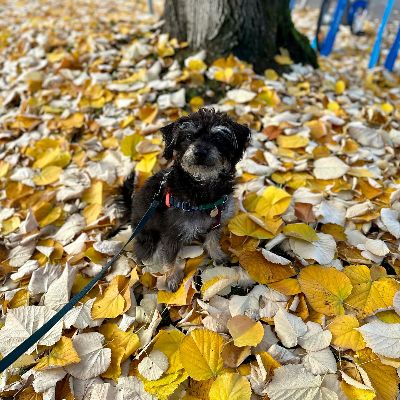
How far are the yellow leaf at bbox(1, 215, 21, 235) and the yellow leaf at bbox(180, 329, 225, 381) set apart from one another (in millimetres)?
2380

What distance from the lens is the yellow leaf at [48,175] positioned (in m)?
4.63

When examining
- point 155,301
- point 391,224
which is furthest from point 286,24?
point 155,301

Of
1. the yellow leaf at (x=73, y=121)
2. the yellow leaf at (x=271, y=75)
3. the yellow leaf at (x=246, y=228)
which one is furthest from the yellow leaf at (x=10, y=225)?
the yellow leaf at (x=271, y=75)

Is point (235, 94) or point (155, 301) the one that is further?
point (235, 94)

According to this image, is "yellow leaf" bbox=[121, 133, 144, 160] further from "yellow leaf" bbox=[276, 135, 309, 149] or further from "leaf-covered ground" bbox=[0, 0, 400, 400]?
"yellow leaf" bbox=[276, 135, 309, 149]

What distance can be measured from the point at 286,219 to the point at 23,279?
259cm

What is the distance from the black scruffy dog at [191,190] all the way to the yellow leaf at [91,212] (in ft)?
2.06

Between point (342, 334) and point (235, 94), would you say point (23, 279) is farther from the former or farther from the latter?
point (235, 94)

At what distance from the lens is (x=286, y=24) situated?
6535 mm

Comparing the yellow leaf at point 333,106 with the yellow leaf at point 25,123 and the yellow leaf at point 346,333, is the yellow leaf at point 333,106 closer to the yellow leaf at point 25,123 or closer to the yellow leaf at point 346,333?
the yellow leaf at point 346,333

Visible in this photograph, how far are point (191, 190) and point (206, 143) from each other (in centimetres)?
45

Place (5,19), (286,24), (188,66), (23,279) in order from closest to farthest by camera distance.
A: 1. (23,279)
2. (188,66)
3. (286,24)
4. (5,19)

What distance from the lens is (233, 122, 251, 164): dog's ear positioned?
3215 mm

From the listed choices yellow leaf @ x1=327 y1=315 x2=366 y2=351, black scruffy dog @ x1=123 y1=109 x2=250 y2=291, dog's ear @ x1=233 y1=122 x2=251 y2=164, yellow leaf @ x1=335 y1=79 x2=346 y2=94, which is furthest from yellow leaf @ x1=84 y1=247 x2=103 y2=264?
yellow leaf @ x1=335 y1=79 x2=346 y2=94
